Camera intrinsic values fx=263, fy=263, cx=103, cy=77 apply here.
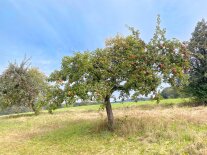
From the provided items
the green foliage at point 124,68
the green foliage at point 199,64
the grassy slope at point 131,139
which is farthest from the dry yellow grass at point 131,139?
the green foliage at point 199,64

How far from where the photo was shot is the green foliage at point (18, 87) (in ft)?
124

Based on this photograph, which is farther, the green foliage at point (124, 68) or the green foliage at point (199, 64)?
the green foliage at point (199, 64)

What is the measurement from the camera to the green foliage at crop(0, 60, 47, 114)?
3781 cm

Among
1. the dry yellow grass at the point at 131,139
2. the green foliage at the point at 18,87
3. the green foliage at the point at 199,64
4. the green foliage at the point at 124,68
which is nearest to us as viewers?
the dry yellow grass at the point at 131,139

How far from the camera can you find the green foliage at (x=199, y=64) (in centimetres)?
3550

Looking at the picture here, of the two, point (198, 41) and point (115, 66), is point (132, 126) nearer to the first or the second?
point (115, 66)

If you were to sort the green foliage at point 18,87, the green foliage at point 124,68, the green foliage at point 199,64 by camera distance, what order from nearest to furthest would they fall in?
1. the green foliage at point 124,68
2. the green foliage at point 199,64
3. the green foliage at point 18,87

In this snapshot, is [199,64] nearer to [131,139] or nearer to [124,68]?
[124,68]

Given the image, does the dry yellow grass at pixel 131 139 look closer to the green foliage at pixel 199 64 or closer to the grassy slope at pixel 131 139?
the grassy slope at pixel 131 139

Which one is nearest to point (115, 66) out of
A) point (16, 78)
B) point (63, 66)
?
point (63, 66)

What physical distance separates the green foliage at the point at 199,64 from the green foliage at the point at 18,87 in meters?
21.6

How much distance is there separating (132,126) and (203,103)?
76.8 feet

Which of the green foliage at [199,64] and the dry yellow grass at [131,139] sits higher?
the green foliage at [199,64]

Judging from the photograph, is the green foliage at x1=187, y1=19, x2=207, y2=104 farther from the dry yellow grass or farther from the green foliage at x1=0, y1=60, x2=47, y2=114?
the green foliage at x1=0, y1=60, x2=47, y2=114
